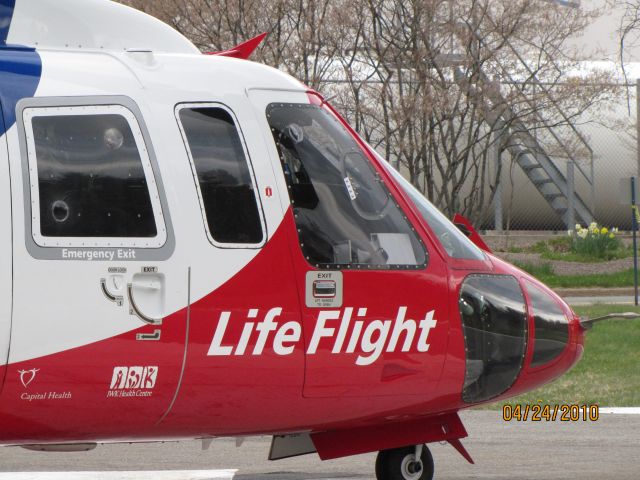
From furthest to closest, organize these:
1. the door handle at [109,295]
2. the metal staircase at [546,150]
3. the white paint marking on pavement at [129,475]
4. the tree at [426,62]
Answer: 1. the metal staircase at [546,150]
2. the tree at [426,62]
3. the white paint marking on pavement at [129,475]
4. the door handle at [109,295]

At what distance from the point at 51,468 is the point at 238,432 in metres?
2.43

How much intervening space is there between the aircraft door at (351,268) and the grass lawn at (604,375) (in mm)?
4954

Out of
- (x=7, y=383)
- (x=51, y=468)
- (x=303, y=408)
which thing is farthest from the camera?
(x=51, y=468)

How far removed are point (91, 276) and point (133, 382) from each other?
0.54 metres

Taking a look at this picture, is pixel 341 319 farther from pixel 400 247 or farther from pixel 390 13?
pixel 390 13

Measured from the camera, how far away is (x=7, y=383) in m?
5.64

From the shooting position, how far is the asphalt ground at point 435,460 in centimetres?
802

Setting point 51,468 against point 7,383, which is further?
point 51,468

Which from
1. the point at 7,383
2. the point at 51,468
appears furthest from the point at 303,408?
the point at 51,468

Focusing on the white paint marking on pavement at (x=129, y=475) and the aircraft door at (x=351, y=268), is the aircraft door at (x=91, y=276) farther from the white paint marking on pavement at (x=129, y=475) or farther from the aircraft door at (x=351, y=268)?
the white paint marking on pavement at (x=129, y=475)

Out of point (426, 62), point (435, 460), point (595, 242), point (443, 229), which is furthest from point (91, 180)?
point (595, 242)

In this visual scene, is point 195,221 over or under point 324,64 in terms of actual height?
under

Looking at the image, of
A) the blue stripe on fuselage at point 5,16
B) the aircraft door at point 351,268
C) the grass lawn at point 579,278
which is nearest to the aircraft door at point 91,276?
the blue stripe on fuselage at point 5,16
